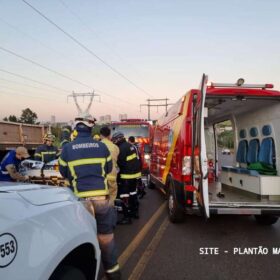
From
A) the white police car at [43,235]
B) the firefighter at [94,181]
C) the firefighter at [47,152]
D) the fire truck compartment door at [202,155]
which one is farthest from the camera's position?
the firefighter at [47,152]

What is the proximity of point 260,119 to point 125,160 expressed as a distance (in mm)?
3035

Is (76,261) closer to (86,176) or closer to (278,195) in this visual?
(86,176)

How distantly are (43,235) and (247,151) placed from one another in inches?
274

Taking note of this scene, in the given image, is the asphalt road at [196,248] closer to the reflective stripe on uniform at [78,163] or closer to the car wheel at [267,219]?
the car wheel at [267,219]

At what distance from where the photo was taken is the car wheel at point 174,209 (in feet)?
19.4

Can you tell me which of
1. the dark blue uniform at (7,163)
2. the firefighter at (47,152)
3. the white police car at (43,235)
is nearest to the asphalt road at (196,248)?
the white police car at (43,235)

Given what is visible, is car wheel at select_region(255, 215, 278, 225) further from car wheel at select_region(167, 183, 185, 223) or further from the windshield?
the windshield

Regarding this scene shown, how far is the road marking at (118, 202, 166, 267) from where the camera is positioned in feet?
15.0

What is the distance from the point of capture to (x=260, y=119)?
23.1 feet

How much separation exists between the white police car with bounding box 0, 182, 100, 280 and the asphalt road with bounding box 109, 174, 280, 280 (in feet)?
6.17

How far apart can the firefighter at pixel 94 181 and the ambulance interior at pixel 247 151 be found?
2.52 meters

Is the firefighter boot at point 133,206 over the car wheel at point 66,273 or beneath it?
beneath

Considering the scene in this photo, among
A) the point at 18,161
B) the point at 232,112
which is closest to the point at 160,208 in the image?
the point at 232,112

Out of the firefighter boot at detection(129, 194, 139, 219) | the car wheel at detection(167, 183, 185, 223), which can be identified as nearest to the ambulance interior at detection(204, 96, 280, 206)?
the car wheel at detection(167, 183, 185, 223)
